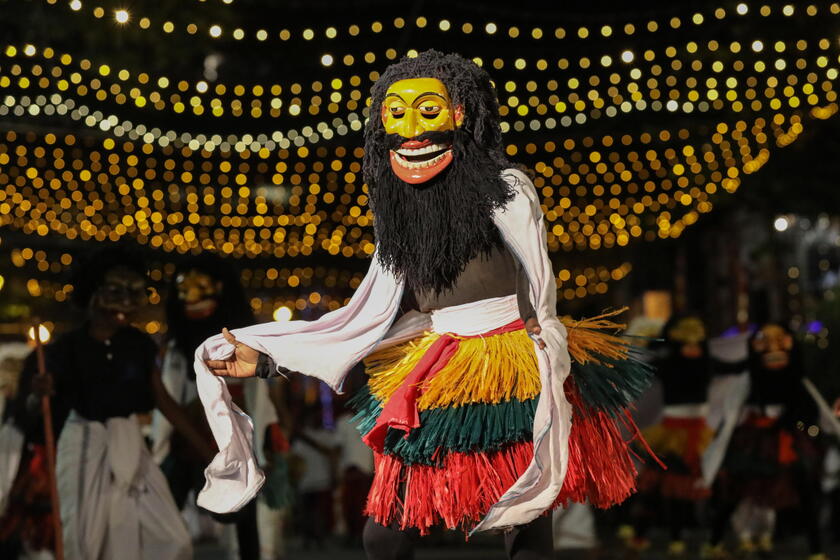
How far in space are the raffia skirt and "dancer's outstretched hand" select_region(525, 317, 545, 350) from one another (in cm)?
16

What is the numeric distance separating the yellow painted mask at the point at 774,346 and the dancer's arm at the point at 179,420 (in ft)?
17.6

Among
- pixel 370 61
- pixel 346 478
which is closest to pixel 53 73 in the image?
pixel 370 61

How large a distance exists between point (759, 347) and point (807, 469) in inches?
40.9

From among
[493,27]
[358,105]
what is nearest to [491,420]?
[493,27]

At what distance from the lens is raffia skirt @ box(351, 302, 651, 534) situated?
639cm

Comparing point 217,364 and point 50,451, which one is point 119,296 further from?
point 217,364

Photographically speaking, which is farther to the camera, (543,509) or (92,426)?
(92,426)

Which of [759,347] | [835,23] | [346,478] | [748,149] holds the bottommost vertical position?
[346,478]

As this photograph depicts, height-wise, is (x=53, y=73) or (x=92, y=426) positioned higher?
(x=53, y=73)

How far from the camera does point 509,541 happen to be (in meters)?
6.51

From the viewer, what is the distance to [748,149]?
1588 centimetres

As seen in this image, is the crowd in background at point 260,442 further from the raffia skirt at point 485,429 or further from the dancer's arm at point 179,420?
the raffia skirt at point 485,429

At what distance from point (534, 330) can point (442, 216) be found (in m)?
0.67

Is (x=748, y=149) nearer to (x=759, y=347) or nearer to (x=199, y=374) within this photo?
(x=759, y=347)
